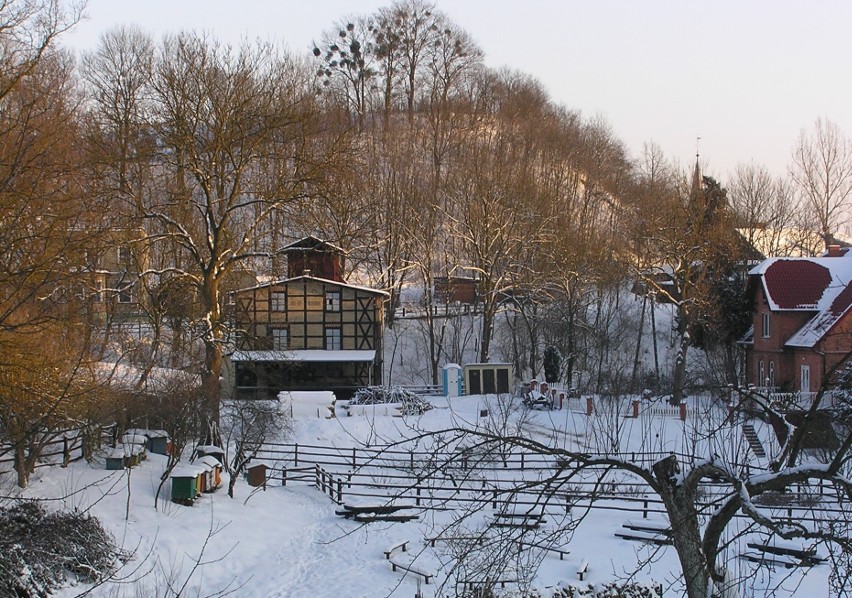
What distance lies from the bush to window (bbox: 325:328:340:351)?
23.0 m

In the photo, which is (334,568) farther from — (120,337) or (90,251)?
(120,337)

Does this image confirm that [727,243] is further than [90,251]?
Yes

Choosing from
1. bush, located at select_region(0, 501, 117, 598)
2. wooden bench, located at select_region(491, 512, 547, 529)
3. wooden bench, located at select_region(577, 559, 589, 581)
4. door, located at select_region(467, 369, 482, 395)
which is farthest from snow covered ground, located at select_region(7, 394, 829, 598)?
door, located at select_region(467, 369, 482, 395)

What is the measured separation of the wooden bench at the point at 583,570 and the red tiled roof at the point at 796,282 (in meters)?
19.1

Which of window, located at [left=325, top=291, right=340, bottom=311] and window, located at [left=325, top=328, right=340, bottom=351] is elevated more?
window, located at [left=325, top=291, right=340, bottom=311]

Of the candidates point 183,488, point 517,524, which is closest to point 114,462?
point 183,488

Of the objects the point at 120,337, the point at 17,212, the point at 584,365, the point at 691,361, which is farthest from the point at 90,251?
the point at 691,361

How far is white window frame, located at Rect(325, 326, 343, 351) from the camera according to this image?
3644cm

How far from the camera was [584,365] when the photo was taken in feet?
126

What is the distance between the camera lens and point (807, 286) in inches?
1198

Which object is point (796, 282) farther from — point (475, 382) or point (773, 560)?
point (773, 560)

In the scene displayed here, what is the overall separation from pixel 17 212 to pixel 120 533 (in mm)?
9126

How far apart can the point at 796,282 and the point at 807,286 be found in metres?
0.42

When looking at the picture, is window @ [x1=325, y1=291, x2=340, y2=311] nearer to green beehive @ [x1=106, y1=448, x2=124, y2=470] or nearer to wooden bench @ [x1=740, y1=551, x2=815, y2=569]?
green beehive @ [x1=106, y1=448, x2=124, y2=470]
